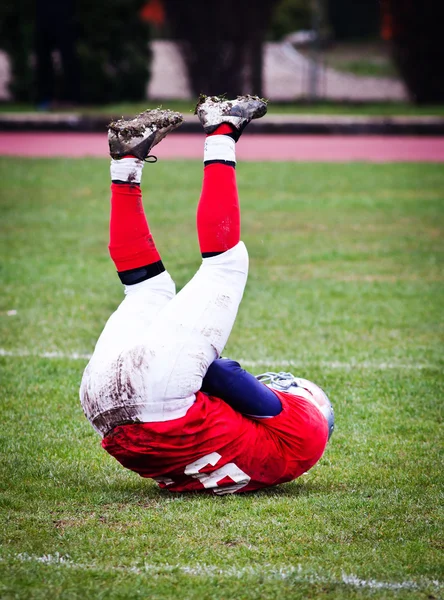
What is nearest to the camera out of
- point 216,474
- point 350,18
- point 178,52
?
point 216,474

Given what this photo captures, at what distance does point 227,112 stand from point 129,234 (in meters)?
0.72

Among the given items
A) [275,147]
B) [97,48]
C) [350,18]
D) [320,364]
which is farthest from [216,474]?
[350,18]

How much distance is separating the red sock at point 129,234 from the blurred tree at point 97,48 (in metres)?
17.6

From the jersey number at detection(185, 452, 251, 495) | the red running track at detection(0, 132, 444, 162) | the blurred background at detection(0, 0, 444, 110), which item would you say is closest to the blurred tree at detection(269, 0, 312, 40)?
the blurred background at detection(0, 0, 444, 110)

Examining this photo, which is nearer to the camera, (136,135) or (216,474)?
(216,474)

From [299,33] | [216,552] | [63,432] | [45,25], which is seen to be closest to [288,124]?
[45,25]

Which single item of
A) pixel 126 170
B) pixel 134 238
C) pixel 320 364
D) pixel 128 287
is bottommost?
pixel 320 364

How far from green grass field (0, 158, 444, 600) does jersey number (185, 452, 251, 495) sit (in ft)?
0.22

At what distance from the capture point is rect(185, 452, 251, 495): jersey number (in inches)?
159

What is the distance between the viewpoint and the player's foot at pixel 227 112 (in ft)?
14.4

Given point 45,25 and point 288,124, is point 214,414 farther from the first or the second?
point 45,25

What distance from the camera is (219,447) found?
4.02m

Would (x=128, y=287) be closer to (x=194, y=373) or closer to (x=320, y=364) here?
(x=194, y=373)

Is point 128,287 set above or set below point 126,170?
below
